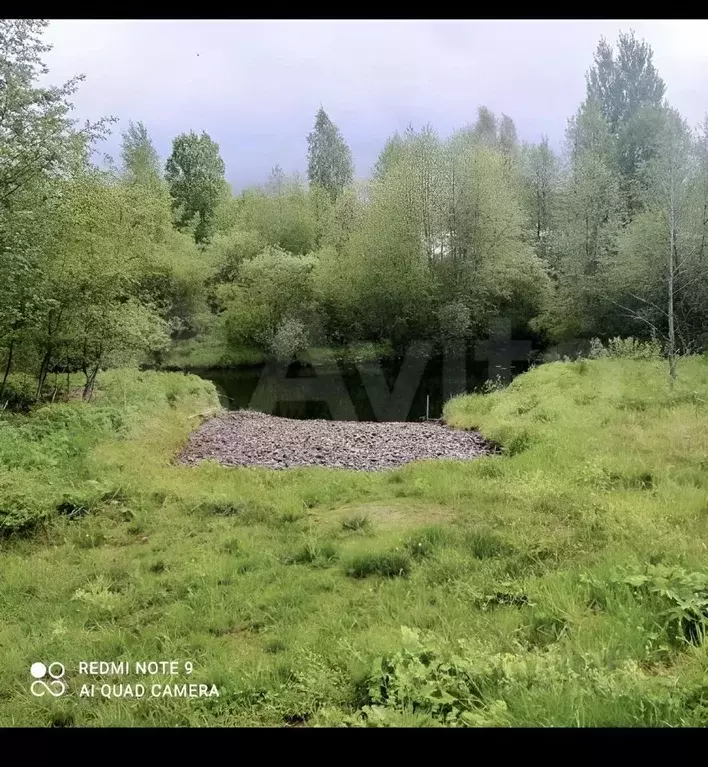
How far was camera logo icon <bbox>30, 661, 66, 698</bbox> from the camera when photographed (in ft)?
6.37

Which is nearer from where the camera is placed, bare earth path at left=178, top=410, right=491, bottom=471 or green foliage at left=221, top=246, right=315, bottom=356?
bare earth path at left=178, top=410, right=491, bottom=471

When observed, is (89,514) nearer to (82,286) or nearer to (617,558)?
(617,558)

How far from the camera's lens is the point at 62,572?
293 centimetres

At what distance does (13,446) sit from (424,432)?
5.12 m

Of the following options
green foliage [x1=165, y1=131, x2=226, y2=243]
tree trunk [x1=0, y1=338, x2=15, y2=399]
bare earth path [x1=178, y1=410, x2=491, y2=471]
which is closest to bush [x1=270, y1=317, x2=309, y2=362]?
bare earth path [x1=178, y1=410, x2=491, y2=471]

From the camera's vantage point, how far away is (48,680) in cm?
198

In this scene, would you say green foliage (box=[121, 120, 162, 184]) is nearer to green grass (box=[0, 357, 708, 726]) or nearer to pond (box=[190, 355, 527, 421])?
green grass (box=[0, 357, 708, 726])

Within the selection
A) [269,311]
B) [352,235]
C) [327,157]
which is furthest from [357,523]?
[269,311]

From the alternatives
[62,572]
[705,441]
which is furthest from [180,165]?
[705,441]

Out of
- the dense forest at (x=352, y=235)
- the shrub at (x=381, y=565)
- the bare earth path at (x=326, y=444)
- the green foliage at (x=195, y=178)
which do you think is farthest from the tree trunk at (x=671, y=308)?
the green foliage at (x=195, y=178)

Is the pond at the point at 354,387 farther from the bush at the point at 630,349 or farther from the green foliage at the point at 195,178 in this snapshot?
the green foliage at the point at 195,178

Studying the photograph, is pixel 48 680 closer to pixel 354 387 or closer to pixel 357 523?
pixel 357 523

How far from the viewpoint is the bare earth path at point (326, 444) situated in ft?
18.2

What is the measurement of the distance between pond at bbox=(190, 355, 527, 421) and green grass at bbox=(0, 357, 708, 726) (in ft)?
14.0
